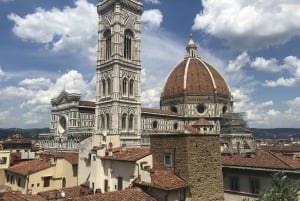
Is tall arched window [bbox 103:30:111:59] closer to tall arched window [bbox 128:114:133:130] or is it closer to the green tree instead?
tall arched window [bbox 128:114:133:130]

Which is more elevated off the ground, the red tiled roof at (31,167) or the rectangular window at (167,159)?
the rectangular window at (167,159)

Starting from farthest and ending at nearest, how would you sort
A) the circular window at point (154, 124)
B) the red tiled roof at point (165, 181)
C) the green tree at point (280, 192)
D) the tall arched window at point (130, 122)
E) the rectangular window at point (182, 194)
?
1. the circular window at point (154, 124)
2. the tall arched window at point (130, 122)
3. the rectangular window at point (182, 194)
4. the red tiled roof at point (165, 181)
5. the green tree at point (280, 192)

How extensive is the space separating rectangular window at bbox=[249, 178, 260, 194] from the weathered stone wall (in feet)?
16.7

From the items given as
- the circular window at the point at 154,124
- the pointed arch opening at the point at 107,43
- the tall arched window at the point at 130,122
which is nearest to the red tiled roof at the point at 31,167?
the tall arched window at the point at 130,122

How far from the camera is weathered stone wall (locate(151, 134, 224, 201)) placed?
16109mm

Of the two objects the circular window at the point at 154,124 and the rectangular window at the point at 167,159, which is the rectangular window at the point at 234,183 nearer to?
the rectangular window at the point at 167,159

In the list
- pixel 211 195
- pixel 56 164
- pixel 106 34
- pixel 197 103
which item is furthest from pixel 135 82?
pixel 211 195

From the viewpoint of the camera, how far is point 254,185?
70.0ft

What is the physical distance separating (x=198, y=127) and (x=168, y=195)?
62.3 m

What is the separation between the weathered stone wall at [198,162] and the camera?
52.9ft

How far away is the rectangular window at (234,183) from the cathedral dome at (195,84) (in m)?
66.8

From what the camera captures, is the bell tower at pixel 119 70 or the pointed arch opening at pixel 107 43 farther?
the pointed arch opening at pixel 107 43

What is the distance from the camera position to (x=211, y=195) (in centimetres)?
1669

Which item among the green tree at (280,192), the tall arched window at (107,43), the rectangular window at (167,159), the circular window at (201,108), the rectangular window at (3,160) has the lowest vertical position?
the rectangular window at (3,160)
